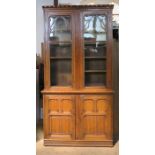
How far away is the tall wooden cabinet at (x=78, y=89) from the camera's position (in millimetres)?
4215

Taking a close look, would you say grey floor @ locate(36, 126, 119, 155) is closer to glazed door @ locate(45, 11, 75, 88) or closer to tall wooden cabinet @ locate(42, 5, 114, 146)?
tall wooden cabinet @ locate(42, 5, 114, 146)

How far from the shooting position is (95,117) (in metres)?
4.22

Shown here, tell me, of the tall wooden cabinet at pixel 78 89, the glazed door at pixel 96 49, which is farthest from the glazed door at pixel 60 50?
the glazed door at pixel 96 49

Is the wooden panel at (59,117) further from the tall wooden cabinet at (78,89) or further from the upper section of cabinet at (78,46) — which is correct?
the upper section of cabinet at (78,46)

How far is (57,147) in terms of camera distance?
4207 mm

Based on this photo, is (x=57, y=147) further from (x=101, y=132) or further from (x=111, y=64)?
(x=111, y=64)

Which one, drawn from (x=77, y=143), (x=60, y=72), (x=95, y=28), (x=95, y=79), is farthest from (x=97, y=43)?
(x=77, y=143)

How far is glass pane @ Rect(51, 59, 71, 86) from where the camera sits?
14.4 ft

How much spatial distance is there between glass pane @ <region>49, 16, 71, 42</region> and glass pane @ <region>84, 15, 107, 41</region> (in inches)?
10.9

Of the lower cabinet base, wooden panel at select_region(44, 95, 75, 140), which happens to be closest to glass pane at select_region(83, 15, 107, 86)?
wooden panel at select_region(44, 95, 75, 140)
